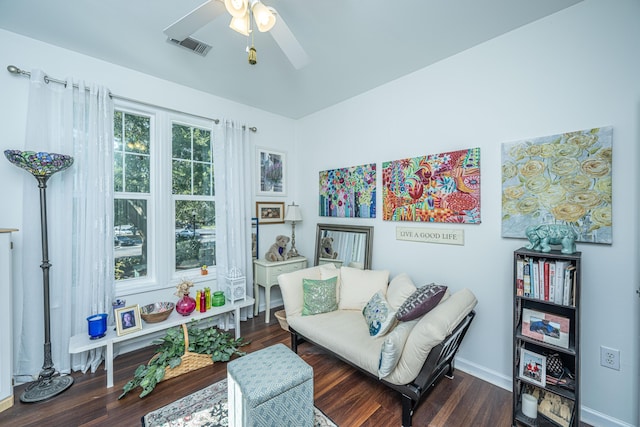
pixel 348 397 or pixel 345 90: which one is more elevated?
pixel 345 90

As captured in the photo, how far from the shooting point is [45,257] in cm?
198

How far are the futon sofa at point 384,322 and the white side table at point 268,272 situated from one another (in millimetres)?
644

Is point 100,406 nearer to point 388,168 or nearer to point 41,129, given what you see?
point 41,129

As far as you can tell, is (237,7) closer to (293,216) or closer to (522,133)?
(522,133)

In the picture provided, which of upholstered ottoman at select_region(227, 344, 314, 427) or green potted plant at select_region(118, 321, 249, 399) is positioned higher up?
upholstered ottoman at select_region(227, 344, 314, 427)

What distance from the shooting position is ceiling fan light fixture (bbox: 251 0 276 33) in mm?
1328

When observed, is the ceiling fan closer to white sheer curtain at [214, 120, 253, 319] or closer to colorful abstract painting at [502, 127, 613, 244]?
white sheer curtain at [214, 120, 253, 319]

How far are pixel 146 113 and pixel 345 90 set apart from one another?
84.0 inches

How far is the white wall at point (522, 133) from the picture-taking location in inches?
61.5

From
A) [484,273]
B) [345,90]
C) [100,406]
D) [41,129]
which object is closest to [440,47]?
[345,90]

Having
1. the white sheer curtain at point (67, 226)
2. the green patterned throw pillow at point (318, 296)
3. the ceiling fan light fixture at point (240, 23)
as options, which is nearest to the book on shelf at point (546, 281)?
the green patterned throw pillow at point (318, 296)

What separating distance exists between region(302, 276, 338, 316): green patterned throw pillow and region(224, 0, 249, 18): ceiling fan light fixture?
2.13 m

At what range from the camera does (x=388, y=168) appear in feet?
8.86

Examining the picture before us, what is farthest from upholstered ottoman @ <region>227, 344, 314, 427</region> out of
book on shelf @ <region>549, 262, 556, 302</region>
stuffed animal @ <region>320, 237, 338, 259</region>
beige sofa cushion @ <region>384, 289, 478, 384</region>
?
stuffed animal @ <region>320, 237, 338, 259</region>
